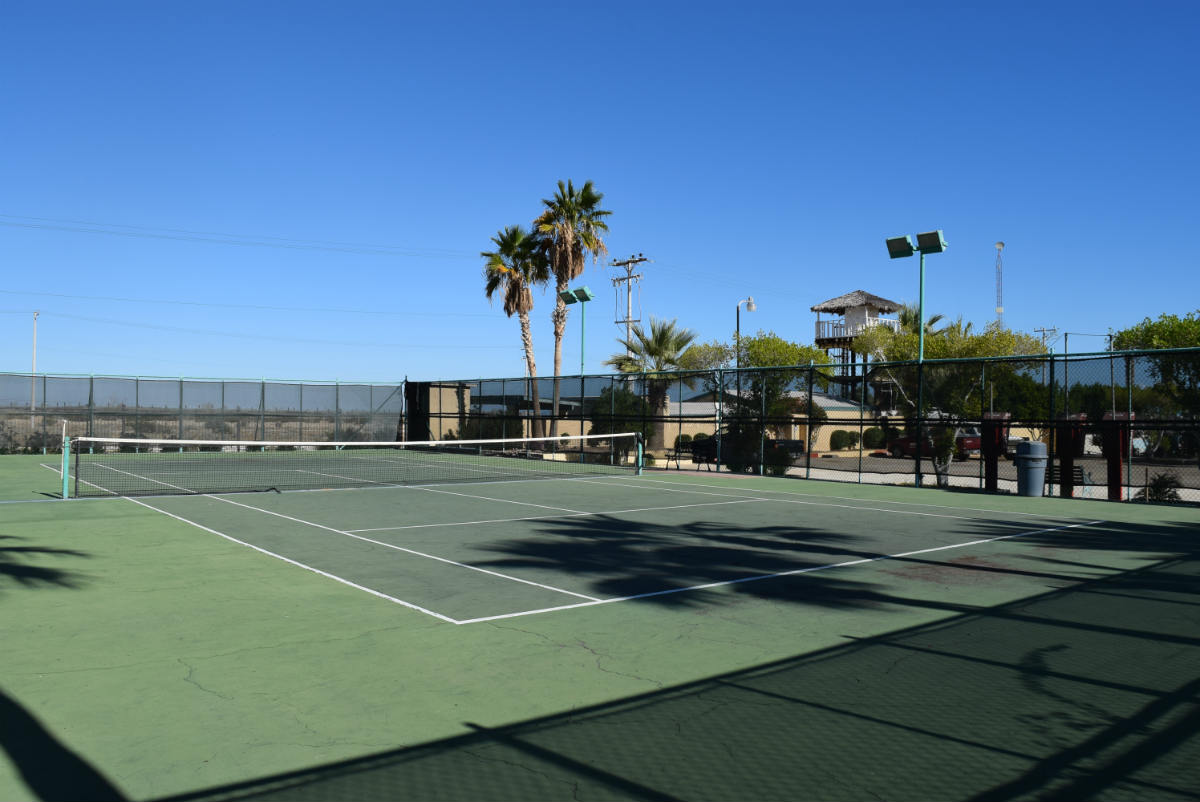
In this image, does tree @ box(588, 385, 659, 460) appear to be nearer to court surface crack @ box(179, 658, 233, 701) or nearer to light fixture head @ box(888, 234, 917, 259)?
light fixture head @ box(888, 234, 917, 259)

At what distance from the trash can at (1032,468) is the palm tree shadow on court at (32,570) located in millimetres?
18543

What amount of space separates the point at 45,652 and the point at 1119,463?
19.6m

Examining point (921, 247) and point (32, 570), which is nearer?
point (32, 570)

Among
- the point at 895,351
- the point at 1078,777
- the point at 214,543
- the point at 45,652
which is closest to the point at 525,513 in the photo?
the point at 214,543

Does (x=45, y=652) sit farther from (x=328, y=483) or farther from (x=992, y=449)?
(x=992, y=449)

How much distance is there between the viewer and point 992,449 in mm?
21047

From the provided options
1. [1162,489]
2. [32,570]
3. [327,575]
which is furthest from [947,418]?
[32,570]

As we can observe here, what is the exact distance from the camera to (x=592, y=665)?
21.7 feet

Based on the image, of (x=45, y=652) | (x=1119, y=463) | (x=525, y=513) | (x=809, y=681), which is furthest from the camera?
(x=1119, y=463)

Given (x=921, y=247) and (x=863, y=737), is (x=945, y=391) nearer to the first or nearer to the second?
(x=921, y=247)

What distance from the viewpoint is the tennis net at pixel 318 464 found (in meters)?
20.6

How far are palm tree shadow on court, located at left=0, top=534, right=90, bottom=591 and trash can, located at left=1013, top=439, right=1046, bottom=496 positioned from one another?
18.5 m

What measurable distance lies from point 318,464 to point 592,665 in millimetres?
24656

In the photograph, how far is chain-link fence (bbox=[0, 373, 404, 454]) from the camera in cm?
3384
